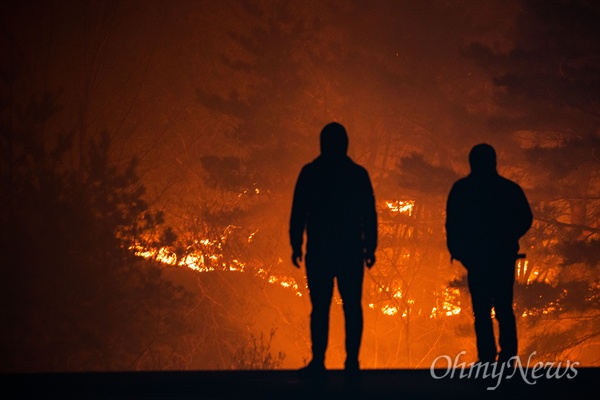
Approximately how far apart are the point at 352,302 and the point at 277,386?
0.80 metres

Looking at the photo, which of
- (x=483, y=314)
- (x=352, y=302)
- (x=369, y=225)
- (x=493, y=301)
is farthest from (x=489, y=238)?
(x=352, y=302)

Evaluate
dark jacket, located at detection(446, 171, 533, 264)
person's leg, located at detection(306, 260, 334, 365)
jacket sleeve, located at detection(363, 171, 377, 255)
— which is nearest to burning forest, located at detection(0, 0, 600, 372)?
dark jacket, located at detection(446, 171, 533, 264)

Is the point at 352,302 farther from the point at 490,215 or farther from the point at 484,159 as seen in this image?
the point at 484,159

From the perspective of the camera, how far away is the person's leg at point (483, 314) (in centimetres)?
533

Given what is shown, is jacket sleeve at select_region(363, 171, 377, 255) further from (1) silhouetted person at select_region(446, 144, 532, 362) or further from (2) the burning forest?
(2) the burning forest

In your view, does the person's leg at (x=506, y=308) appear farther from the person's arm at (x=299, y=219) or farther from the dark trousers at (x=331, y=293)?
the person's arm at (x=299, y=219)

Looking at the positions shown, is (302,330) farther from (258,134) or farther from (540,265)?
(540,265)

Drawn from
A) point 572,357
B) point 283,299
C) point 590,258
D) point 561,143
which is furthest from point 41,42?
point 572,357

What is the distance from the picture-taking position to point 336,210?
5012 millimetres

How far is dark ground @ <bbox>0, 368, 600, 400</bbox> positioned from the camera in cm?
438

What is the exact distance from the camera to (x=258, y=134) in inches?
823

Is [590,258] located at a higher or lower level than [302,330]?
higher

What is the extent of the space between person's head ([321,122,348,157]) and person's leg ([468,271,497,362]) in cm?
144

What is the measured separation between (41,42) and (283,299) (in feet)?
34.7
